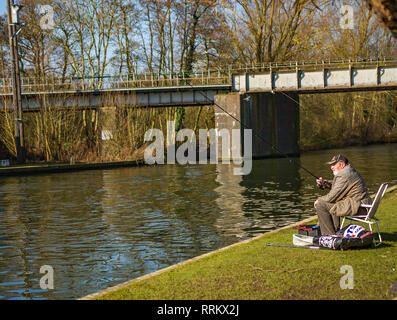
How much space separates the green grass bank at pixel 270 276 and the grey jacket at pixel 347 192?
796 mm

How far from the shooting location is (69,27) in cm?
4925

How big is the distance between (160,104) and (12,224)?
31408 millimetres

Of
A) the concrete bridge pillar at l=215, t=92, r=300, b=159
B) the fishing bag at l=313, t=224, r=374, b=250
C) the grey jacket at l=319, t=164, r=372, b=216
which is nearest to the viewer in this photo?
the fishing bag at l=313, t=224, r=374, b=250

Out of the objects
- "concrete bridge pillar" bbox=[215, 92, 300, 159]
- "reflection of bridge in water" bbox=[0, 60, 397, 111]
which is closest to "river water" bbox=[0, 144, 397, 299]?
"reflection of bridge in water" bbox=[0, 60, 397, 111]

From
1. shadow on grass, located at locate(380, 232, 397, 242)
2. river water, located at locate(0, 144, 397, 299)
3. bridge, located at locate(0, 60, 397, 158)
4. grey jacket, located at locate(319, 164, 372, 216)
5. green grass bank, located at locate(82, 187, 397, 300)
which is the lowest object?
river water, located at locate(0, 144, 397, 299)

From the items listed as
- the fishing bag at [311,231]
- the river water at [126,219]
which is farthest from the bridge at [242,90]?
the fishing bag at [311,231]

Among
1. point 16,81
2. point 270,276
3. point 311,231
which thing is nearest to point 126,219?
point 311,231

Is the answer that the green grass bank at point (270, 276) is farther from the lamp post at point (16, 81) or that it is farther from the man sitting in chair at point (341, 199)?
the lamp post at point (16, 81)

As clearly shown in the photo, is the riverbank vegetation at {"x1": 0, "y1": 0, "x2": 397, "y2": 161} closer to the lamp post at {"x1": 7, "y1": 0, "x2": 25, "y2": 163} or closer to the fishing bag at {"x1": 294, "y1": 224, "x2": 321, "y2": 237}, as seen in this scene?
the lamp post at {"x1": 7, "y1": 0, "x2": 25, "y2": 163}

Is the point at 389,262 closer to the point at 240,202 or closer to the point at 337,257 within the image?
the point at 337,257

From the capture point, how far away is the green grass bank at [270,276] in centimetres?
765

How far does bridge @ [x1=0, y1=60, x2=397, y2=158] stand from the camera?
143 ft
